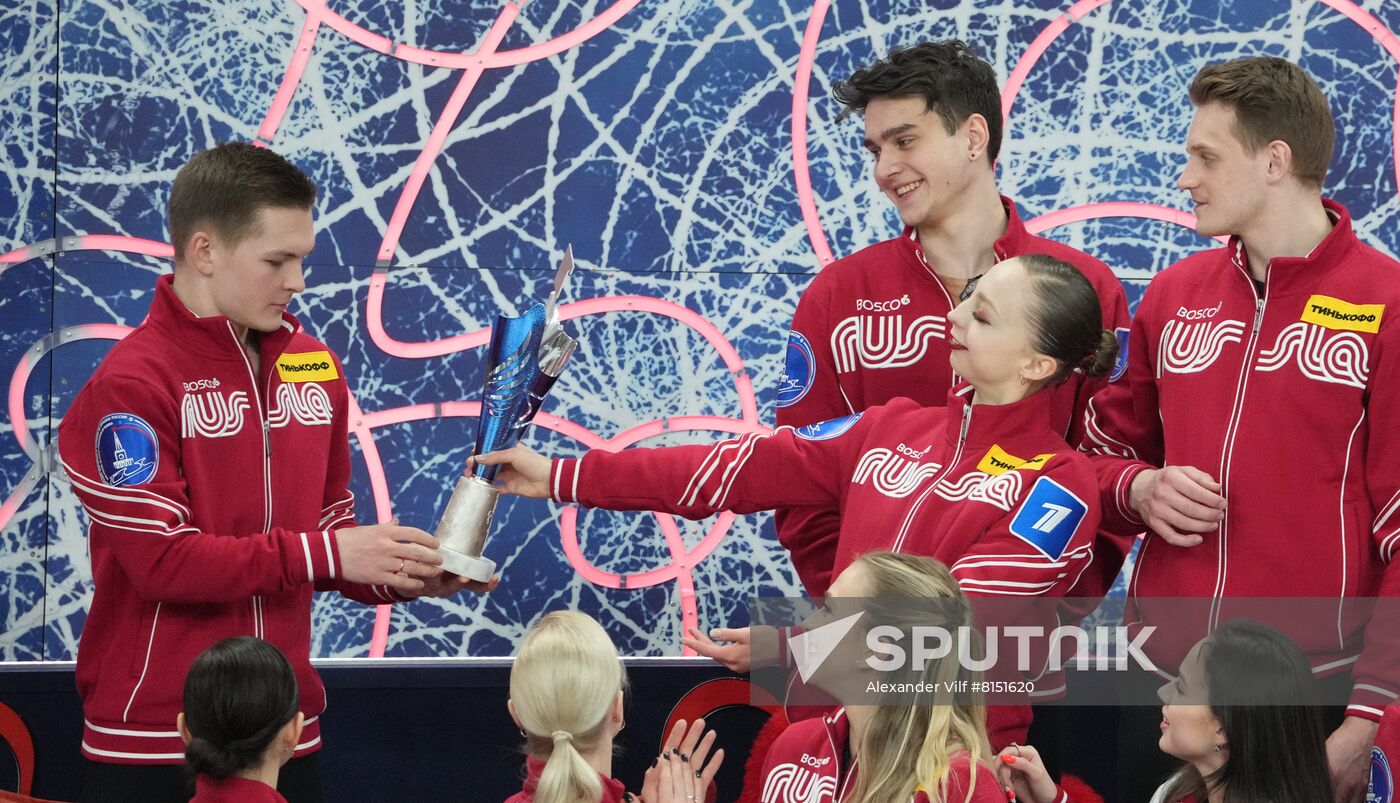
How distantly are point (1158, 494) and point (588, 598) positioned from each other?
66.4 inches

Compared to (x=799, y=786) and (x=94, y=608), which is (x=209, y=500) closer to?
(x=94, y=608)

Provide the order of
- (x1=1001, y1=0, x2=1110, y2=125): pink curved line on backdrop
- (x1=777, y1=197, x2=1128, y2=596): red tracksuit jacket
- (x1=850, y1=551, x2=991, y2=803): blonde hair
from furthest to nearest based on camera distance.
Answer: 1. (x1=1001, y1=0, x2=1110, y2=125): pink curved line on backdrop
2. (x1=777, y1=197, x2=1128, y2=596): red tracksuit jacket
3. (x1=850, y1=551, x2=991, y2=803): blonde hair

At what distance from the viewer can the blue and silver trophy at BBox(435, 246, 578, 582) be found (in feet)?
8.47

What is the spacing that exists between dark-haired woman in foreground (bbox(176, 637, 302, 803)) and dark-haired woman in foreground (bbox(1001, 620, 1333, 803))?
107 centimetres

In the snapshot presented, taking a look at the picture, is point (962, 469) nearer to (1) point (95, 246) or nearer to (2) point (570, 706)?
(2) point (570, 706)

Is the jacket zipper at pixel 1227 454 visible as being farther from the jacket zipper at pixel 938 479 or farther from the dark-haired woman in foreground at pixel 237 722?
the dark-haired woman in foreground at pixel 237 722

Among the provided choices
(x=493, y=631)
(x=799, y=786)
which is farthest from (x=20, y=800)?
(x=493, y=631)

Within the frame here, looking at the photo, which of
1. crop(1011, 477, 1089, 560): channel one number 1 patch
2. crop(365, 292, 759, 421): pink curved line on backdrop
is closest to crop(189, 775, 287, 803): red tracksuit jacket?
crop(1011, 477, 1089, 560): channel one number 1 patch

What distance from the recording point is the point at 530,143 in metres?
3.69

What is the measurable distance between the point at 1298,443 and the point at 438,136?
7.05 feet

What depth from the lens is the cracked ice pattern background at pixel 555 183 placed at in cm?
355

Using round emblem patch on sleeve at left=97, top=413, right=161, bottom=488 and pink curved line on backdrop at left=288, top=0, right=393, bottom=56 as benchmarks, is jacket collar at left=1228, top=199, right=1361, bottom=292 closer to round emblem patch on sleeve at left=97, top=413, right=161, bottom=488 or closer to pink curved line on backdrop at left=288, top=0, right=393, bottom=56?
round emblem patch on sleeve at left=97, top=413, right=161, bottom=488

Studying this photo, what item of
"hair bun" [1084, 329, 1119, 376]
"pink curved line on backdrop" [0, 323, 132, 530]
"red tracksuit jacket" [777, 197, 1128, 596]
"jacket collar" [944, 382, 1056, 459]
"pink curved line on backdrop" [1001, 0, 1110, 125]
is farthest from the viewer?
"pink curved line on backdrop" [1001, 0, 1110, 125]

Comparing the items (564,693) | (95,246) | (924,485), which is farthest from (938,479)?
(95,246)
